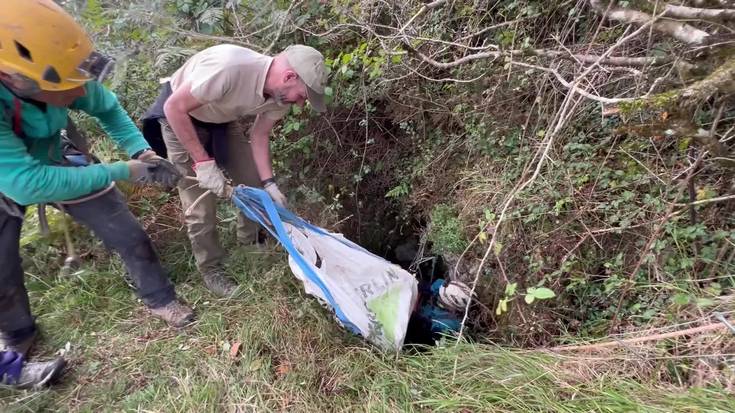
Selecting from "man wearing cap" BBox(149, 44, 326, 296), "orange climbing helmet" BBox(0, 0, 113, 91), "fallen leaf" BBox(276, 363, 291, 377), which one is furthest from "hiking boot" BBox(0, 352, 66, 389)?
"orange climbing helmet" BBox(0, 0, 113, 91)

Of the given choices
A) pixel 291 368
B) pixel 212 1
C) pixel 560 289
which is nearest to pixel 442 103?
pixel 560 289

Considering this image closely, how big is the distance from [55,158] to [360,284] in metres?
1.57

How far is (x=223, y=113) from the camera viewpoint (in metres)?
2.56

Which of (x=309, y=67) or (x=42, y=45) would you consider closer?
(x=42, y=45)

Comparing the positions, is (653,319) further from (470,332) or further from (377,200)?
(377,200)

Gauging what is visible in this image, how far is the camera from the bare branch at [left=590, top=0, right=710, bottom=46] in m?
1.83

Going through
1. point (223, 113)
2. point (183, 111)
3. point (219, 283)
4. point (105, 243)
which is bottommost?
point (219, 283)

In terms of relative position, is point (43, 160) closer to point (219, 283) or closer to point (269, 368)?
point (219, 283)

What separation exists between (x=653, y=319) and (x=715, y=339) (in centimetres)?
27

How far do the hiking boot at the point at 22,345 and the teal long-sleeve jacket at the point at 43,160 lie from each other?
88 centimetres

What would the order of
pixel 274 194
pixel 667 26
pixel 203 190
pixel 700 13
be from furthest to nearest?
1. pixel 203 190
2. pixel 274 194
3. pixel 667 26
4. pixel 700 13

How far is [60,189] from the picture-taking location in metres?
2.01

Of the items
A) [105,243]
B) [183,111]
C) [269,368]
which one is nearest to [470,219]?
[269,368]

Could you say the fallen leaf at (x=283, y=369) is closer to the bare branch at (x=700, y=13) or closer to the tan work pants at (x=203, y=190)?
the tan work pants at (x=203, y=190)
